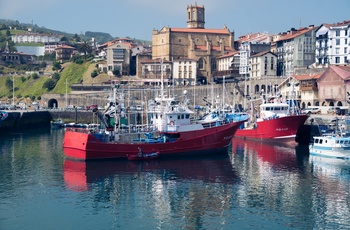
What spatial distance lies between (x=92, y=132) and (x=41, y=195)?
11.1 meters

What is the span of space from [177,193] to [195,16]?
78.8 m

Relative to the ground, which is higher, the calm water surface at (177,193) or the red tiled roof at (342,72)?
the red tiled roof at (342,72)

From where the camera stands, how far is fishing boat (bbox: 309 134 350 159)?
3944cm

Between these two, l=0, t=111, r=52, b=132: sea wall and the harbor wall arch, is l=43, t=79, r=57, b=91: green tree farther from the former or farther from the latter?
l=0, t=111, r=52, b=132: sea wall

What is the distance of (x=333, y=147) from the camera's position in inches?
1569

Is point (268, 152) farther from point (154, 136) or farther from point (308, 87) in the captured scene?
point (308, 87)

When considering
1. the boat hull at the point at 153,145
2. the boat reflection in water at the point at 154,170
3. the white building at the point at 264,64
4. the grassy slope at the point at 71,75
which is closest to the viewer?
the boat reflection in water at the point at 154,170

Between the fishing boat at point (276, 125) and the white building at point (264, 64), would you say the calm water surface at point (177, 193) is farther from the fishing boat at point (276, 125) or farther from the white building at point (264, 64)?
the white building at point (264, 64)

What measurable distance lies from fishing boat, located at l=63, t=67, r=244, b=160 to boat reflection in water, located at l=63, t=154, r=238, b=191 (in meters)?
0.82

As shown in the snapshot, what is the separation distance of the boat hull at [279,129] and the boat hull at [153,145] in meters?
8.08

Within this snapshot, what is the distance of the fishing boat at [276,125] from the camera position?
4938cm

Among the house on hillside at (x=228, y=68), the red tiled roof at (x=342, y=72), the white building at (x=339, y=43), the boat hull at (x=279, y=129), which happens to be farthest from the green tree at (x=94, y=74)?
the boat hull at (x=279, y=129)

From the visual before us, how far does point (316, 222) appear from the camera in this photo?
24.3m

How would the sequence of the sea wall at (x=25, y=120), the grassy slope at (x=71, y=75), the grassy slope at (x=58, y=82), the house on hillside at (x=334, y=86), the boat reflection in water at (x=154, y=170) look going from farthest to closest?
the grassy slope at (x=58, y=82) < the grassy slope at (x=71, y=75) < the sea wall at (x=25, y=120) < the house on hillside at (x=334, y=86) < the boat reflection in water at (x=154, y=170)
